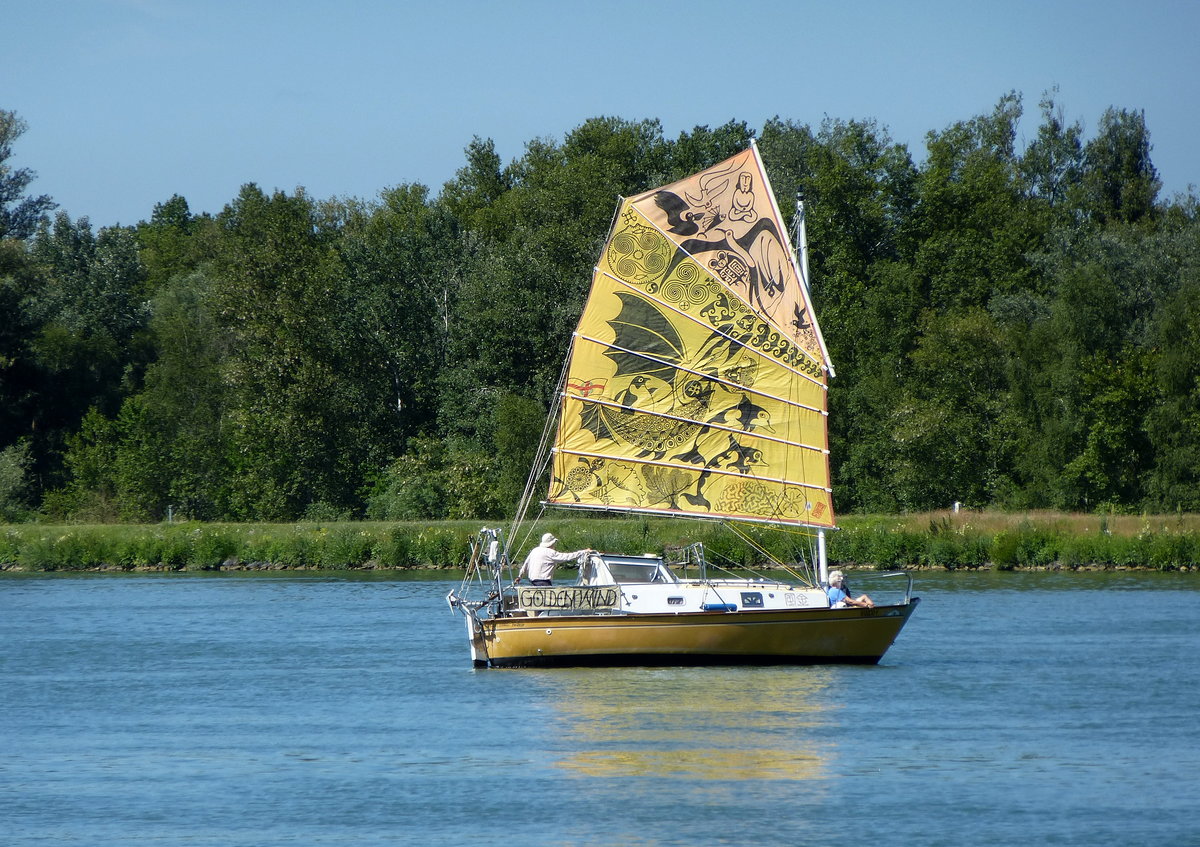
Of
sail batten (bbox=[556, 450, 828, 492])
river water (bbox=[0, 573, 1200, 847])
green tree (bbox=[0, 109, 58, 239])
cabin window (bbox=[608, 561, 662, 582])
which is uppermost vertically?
green tree (bbox=[0, 109, 58, 239])

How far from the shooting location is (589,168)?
255 feet

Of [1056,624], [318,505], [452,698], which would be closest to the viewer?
[452,698]

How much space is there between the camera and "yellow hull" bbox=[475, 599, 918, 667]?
28.1m

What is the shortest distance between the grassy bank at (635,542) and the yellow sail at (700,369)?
14769 mm

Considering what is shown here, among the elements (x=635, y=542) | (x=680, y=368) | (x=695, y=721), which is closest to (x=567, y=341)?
(x=635, y=542)

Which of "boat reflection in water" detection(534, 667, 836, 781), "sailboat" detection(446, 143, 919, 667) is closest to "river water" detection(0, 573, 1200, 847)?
"boat reflection in water" detection(534, 667, 836, 781)

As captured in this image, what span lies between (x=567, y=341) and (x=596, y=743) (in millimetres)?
47550

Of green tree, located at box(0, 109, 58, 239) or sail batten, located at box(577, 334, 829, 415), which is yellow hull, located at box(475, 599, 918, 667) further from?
green tree, located at box(0, 109, 58, 239)

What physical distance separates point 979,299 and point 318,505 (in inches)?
1280

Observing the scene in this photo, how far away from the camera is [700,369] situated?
30156 millimetres

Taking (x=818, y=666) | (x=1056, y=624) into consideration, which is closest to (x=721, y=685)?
(x=818, y=666)

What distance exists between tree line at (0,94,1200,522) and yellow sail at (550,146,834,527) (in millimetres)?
33405

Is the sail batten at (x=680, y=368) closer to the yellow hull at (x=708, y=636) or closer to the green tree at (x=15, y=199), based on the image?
the yellow hull at (x=708, y=636)

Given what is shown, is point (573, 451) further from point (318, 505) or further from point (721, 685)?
point (318, 505)
